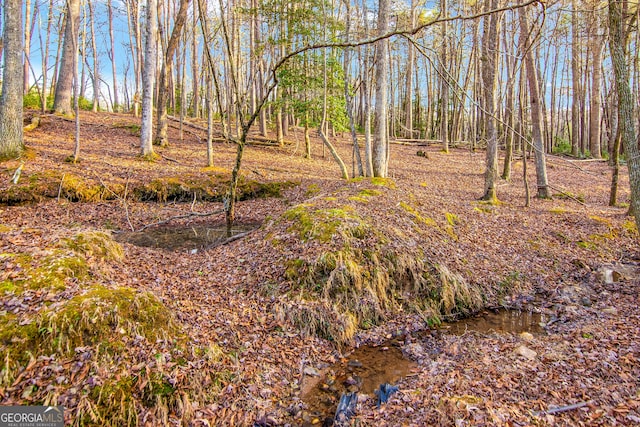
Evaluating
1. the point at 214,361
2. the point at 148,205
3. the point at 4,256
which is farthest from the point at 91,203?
the point at 214,361

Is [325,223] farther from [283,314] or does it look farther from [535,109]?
[535,109]

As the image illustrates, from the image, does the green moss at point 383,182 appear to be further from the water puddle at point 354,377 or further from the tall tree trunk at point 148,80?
A: the tall tree trunk at point 148,80

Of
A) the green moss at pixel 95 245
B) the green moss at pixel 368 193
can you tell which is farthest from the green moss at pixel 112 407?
the green moss at pixel 368 193

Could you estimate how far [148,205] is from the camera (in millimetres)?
9578

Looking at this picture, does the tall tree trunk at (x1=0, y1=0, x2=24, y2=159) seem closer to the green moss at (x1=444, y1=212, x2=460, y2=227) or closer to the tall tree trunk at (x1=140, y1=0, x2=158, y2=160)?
the tall tree trunk at (x1=140, y1=0, x2=158, y2=160)

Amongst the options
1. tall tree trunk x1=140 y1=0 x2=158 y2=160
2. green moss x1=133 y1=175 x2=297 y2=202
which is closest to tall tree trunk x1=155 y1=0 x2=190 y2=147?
tall tree trunk x1=140 y1=0 x2=158 y2=160

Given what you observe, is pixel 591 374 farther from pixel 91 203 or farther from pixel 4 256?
pixel 91 203

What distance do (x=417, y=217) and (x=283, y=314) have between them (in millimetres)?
3967

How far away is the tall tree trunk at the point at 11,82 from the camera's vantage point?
9.23 m

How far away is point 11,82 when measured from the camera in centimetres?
945

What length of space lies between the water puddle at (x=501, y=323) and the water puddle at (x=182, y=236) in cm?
459

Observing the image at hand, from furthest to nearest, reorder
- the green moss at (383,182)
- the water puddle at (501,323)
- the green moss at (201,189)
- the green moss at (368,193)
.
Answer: the green moss at (201,189) < the green moss at (383,182) < the green moss at (368,193) < the water puddle at (501,323)

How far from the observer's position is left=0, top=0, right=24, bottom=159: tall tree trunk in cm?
923

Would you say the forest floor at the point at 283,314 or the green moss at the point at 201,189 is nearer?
the forest floor at the point at 283,314
